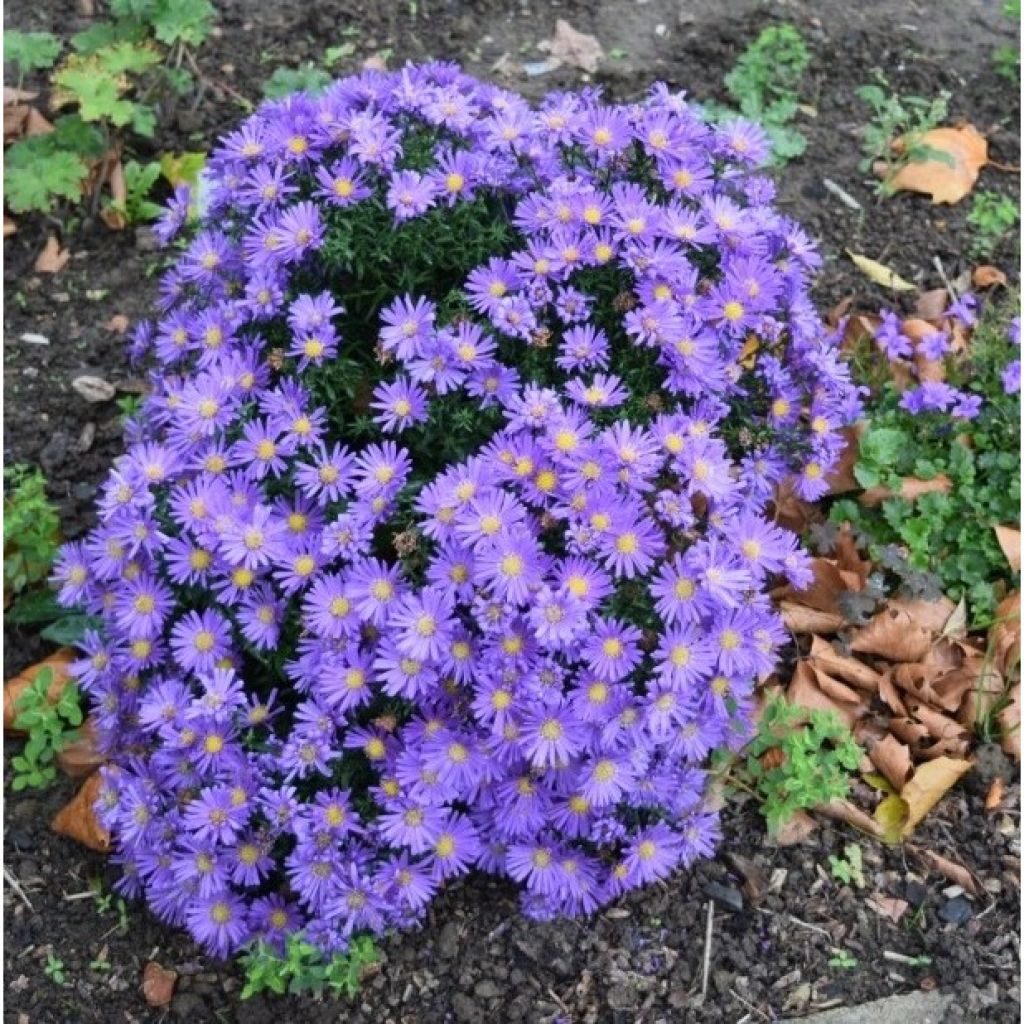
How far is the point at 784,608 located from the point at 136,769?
1433mm

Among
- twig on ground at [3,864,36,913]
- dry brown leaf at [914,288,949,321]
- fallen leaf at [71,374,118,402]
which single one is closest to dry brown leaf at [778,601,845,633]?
dry brown leaf at [914,288,949,321]

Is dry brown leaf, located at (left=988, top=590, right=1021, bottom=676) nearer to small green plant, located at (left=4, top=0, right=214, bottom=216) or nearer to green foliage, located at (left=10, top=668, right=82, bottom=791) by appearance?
green foliage, located at (left=10, top=668, right=82, bottom=791)

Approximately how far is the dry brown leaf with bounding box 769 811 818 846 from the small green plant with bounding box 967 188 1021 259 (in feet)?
6.29

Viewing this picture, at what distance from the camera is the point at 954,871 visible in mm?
2891

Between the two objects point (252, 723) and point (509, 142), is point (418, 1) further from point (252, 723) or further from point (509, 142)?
point (252, 723)

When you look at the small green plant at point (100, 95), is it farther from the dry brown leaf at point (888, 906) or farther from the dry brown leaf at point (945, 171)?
the dry brown leaf at point (888, 906)

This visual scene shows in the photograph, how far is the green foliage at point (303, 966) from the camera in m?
2.56

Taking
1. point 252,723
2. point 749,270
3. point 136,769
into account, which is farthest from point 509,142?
point 136,769

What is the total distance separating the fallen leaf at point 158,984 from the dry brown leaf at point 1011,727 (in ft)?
5.88

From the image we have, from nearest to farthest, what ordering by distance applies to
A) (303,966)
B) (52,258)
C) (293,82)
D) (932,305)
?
(303,966) → (932,305) → (52,258) → (293,82)

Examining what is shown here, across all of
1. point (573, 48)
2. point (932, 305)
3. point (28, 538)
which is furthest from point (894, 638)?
point (573, 48)

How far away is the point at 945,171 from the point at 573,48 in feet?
4.03

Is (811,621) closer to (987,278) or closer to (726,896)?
(726,896)

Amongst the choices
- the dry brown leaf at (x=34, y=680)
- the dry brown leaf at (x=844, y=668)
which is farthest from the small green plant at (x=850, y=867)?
the dry brown leaf at (x=34, y=680)
